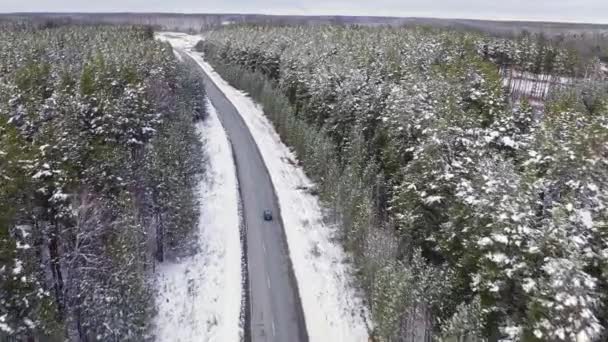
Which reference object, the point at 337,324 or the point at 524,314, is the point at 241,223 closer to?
the point at 337,324

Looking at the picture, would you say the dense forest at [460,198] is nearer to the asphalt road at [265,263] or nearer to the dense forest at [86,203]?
the asphalt road at [265,263]

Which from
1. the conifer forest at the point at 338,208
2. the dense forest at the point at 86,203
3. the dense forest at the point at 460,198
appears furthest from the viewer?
the dense forest at the point at 86,203

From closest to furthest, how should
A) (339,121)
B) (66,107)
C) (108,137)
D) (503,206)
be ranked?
(503,206) → (66,107) → (108,137) → (339,121)

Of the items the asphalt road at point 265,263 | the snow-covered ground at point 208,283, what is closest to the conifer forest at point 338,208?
the snow-covered ground at point 208,283

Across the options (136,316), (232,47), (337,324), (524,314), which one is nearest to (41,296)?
(136,316)

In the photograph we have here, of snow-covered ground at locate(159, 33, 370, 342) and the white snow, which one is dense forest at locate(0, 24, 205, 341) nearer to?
snow-covered ground at locate(159, 33, 370, 342)

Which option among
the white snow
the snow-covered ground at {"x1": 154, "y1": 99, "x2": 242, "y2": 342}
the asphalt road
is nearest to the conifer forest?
the white snow

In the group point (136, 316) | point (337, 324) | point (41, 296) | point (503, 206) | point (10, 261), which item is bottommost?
point (337, 324)
